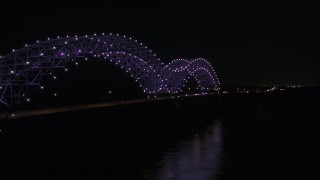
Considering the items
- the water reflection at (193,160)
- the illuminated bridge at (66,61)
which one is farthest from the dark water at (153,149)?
the illuminated bridge at (66,61)

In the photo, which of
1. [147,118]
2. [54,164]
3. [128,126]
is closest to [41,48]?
[147,118]

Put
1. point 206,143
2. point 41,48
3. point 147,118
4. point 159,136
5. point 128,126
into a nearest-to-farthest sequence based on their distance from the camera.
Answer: point 206,143, point 159,136, point 128,126, point 147,118, point 41,48

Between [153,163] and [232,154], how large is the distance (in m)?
4.67

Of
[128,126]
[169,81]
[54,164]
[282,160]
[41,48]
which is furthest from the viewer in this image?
[169,81]

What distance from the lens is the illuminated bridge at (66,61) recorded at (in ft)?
155

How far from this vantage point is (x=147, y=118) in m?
41.7

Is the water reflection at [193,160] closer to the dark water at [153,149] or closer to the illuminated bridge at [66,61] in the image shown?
the dark water at [153,149]

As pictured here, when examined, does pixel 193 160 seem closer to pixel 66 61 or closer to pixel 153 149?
pixel 153 149

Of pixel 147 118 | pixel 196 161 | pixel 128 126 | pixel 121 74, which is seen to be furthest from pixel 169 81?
pixel 196 161

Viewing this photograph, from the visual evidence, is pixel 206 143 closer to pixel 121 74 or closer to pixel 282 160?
pixel 282 160

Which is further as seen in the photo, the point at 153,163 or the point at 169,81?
the point at 169,81

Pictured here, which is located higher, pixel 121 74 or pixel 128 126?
pixel 121 74

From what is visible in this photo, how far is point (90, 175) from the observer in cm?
1780

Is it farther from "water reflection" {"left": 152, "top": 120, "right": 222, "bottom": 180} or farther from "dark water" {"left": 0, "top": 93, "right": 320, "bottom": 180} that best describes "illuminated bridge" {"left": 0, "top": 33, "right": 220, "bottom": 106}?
"water reflection" {"left": 152, "top": 120, "right": 222, "bottom": 180}
